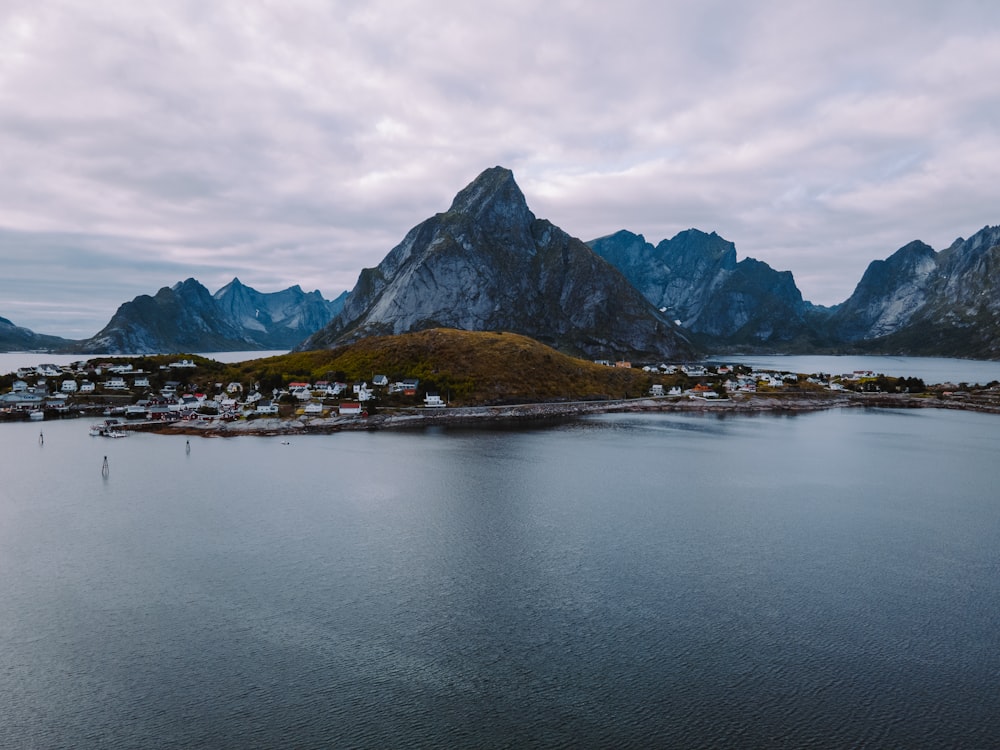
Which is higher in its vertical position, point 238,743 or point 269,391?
point 269,391

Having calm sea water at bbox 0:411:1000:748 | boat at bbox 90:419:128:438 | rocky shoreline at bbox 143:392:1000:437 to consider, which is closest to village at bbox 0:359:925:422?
rocky shoreline at bbox 143:392:1000:437

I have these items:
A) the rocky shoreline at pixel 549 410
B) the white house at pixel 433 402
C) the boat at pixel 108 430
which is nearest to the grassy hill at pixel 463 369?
the white house at pixel 433 402

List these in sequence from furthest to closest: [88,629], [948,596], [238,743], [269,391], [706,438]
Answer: [269,391]
[706,438]
[948,596]
[88,629]
[238,743]

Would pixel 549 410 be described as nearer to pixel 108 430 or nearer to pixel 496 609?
pixel 108 430

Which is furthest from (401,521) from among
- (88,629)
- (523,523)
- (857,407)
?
(857,407)

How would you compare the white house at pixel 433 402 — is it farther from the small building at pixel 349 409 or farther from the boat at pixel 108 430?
the boat at pixel 108 430

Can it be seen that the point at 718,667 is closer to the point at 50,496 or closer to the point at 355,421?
the point at 50,496

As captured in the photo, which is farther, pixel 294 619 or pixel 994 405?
pixel 994 405
